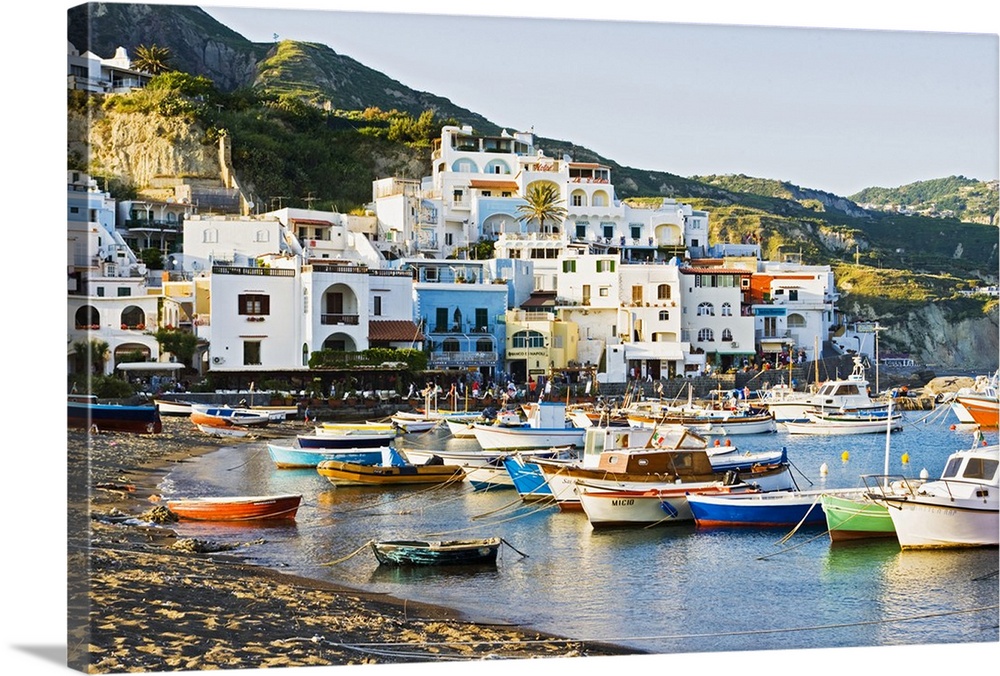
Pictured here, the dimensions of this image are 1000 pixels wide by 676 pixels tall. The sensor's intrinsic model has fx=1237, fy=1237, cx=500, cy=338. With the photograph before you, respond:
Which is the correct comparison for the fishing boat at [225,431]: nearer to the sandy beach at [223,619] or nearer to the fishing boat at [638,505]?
the fishing boat at [638,505]

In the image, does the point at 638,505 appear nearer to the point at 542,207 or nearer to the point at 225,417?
the point at 225,417

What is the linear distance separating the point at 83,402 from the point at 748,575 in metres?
6.97

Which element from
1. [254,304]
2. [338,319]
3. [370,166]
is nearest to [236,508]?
[254,304]

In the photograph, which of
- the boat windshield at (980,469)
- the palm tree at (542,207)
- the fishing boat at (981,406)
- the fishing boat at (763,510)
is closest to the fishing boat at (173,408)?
the fishing boat at (763,510)

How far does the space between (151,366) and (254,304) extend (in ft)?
10.4

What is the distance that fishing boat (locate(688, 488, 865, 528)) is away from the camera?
1528 centimetres

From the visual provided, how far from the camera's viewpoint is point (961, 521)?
13.2 metres

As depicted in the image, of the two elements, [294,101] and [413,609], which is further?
[294,101]

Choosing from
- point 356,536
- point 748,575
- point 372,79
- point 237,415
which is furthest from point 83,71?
point 372,79

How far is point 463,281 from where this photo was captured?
1379 inches

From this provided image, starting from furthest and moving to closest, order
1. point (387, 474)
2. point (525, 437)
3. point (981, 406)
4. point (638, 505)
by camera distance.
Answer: point (981, 406) < point (525, 437) < point (387, 474) < point (638, 505)

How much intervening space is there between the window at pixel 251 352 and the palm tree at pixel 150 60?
18.9m

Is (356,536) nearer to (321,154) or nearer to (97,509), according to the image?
(97,509)

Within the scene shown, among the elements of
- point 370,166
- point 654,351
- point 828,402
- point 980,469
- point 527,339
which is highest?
point 370,166
